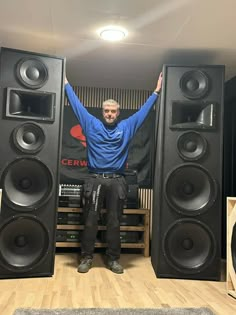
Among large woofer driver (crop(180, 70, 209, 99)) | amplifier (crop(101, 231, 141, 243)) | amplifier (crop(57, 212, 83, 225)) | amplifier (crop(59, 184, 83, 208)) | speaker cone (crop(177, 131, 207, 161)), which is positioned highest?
large woofer driver (crop(180, 70, 209, 99))

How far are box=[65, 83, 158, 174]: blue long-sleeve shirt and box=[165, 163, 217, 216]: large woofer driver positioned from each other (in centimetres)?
44

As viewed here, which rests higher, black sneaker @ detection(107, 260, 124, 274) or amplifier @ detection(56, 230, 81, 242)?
amplifier @ detection(56, 230, 81, 242)

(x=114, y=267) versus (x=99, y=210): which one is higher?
(x=99, y=210)

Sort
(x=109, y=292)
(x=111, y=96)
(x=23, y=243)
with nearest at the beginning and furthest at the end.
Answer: (x=109, y=292) < (x=23, y=243) < (x=111, y=96)

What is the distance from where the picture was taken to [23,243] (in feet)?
6.79

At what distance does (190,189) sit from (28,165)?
105 centimetres

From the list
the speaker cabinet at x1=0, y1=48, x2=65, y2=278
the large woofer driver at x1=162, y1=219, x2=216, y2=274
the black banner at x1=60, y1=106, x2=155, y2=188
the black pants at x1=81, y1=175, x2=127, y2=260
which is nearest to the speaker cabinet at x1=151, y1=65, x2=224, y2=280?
the large woofer driver at x1=162, y1=219, x2=216, y2=274

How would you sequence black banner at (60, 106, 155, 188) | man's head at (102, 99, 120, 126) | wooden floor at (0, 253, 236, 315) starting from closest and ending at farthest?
1. wooden floor at (0, 253, 236, 315)
2. man's head at (102, 99, 120, 126)
3. black banner at (60, 106, 155, 188)

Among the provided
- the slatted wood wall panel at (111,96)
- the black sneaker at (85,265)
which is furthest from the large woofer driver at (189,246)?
the slatted wood wall panel at (111,96)

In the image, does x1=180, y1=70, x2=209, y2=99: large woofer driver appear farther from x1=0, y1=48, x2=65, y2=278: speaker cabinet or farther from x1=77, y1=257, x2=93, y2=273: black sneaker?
x1=77, y1=257, x2=93, y2=273: black sneaker

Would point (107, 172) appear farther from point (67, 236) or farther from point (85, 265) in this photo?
point (67, 236)

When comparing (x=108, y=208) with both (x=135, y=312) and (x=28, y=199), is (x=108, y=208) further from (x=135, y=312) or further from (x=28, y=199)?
(x=135, y=312)

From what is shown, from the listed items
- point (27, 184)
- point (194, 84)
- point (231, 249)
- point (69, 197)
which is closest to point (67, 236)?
point (69, 197)

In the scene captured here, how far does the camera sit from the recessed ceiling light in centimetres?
213
